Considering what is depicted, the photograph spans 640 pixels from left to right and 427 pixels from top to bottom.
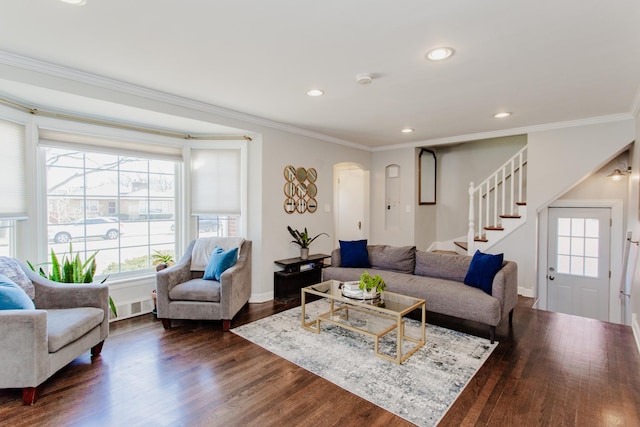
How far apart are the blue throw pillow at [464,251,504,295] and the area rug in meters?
0.54

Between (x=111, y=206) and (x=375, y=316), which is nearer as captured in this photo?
(x=375, y=316)

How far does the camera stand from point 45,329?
6.98ft

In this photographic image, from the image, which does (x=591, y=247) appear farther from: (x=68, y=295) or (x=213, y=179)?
(x=68, y=295)

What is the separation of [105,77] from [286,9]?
6.52 feet

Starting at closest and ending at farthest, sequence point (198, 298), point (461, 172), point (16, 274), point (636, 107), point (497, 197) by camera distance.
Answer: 1. point (16, 274)
2. point (198, 298)
3. point (636, 107)
4. point (497, 197)
5. point (461, 172)

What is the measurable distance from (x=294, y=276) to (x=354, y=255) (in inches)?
34.7

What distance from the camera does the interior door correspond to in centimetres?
634

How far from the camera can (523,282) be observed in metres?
4.81

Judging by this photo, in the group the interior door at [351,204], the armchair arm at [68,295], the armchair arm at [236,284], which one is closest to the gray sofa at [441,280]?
the armchair arm at [236,284]

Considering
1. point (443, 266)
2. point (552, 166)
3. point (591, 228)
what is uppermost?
point (552, 166)

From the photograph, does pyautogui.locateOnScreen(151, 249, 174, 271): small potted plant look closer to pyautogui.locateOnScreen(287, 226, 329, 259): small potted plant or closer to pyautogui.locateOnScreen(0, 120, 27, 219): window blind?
pyautogui.locateOnScreen(0, 120, 27, 219): window blind

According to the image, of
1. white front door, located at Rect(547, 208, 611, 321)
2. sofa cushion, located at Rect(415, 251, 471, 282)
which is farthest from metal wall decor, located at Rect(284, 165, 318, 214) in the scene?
white front door, located at Rect(547, 208, 611, 321)

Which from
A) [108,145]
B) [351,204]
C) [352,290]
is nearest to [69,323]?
[108,145]

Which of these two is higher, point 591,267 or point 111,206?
point 111,206
